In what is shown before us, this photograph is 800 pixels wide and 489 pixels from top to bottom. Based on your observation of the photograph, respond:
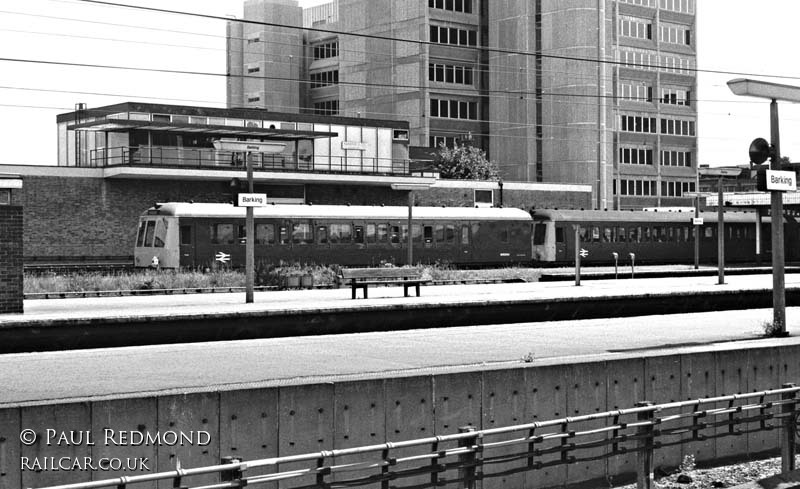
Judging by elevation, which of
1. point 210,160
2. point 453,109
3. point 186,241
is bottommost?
point 186,241

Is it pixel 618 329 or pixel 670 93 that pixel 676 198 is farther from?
pixel 618 329

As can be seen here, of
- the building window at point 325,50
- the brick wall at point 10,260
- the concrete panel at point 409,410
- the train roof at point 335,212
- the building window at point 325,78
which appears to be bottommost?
the concrete panel at point 409,410

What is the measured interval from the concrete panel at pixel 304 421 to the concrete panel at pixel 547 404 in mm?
2556

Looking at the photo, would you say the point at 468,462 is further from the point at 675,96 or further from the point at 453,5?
the point at 675,96

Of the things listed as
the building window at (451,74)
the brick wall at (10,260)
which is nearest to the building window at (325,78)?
the building window at (451,74)

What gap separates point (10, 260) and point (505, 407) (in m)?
14.2

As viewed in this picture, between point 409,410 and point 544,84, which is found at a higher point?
point 544,84

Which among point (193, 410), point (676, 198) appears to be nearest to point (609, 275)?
point (193, 410)

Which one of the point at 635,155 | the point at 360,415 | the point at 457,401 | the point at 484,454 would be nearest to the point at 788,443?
the point at 484,454

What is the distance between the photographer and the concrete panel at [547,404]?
1284cm

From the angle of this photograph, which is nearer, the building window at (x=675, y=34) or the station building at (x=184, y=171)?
the station building at (x=184, y=171)

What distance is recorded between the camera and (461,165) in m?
86.9

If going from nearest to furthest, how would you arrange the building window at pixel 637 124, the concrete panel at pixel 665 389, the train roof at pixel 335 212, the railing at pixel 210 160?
the concrete panel at pixel 665 389 → the train roof at pixel 335 212 → the railing at pixel 210 160 → the building window at pixel 637 124

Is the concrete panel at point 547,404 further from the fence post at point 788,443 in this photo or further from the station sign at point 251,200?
the station sign at point 251,200
